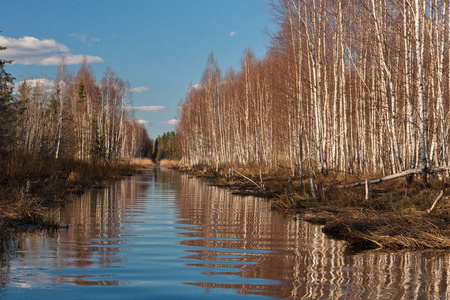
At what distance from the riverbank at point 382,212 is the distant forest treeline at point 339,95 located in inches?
37.3

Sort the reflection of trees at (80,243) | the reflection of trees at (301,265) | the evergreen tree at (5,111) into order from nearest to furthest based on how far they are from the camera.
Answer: the reflection of trees at (301,265), the reflection of trees at (80,243), the evergreen tree at (5,111)

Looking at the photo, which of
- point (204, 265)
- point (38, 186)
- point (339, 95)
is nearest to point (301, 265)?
point (204, 265)

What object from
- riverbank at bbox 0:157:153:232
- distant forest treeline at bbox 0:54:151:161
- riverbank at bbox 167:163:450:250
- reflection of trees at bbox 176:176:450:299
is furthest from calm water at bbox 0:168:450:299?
distant forest treeline at bbox 0:54:151:161

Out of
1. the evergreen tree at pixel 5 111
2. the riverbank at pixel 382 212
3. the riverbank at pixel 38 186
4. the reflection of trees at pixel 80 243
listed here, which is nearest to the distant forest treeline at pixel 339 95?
the riverbank at pixel 382 212

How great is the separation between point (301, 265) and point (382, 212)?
4.44 m

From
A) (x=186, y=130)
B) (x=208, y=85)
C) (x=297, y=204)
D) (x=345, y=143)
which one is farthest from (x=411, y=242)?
(x=186, y=130)

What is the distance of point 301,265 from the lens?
20.1 ft

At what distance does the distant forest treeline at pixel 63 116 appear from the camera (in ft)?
91.2

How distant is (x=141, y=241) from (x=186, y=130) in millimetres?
54560

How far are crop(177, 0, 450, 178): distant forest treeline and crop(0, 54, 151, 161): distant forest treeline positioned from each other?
30.4 ft

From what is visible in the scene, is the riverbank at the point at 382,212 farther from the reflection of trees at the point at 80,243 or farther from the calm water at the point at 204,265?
the reflection of trees at the point at 80,243

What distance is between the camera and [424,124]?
11.0 meters

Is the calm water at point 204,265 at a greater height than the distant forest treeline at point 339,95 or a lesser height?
lesser

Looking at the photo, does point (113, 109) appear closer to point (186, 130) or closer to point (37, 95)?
point (37, 95)
